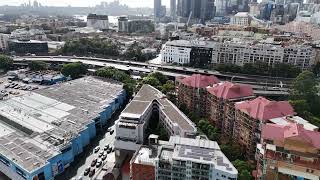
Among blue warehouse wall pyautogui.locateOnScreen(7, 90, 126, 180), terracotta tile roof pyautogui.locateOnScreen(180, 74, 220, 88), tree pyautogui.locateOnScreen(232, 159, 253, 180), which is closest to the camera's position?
tree pyautogui.locateOnScreen(232, 159, 253, 180)

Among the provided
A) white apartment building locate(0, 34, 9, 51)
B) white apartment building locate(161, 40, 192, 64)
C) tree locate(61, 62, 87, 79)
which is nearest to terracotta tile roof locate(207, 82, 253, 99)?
white apartment building locate(161, 40, 192, 64)

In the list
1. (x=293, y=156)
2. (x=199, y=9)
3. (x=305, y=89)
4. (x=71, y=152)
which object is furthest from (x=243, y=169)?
(x=199, y=9)

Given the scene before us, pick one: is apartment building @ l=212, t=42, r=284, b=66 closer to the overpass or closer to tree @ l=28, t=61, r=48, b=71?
the overpass

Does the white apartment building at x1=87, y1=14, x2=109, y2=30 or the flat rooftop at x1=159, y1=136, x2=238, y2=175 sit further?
the white apartment building at x1=87, y1=14, x2=109, y2=30

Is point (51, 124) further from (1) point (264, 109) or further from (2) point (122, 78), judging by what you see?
(1) point (264, 109)

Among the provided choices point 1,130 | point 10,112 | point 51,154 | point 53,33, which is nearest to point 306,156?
point 51,154

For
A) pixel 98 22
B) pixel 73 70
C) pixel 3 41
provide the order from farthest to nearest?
pixel 98 22 → pixel 3 41 → pixel 73 70
